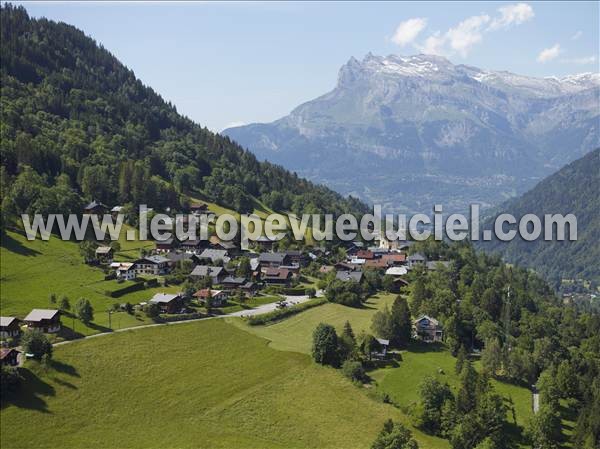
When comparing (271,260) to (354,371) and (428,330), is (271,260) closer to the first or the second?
(428,330)

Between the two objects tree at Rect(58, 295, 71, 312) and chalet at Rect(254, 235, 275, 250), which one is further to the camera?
chalet at Rect(254, 235, 275, 250)

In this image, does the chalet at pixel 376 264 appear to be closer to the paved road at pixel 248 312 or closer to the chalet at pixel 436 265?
the chalet at pixel 436 265

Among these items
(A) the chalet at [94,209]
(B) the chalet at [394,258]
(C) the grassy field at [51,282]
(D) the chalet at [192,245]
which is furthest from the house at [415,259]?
(A) the chalet at [94,209]

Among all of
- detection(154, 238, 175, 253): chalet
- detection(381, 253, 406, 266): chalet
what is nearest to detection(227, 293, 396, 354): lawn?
detection(381, 253, 406, 266): chalet

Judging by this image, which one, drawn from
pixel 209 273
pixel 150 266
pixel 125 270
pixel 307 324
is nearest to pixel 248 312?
pixel 307 324

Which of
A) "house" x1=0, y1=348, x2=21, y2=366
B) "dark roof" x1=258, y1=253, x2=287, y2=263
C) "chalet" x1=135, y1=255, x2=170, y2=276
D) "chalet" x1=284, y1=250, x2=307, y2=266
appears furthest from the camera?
"chalet" x1=284, y1=250, x2=307, y2=266

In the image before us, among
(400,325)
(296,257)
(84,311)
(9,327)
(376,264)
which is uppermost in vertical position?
(296,257)

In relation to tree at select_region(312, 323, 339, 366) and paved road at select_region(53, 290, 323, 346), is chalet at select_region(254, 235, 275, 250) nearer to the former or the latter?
paved road at select_region(53, 290, 323, 346)
